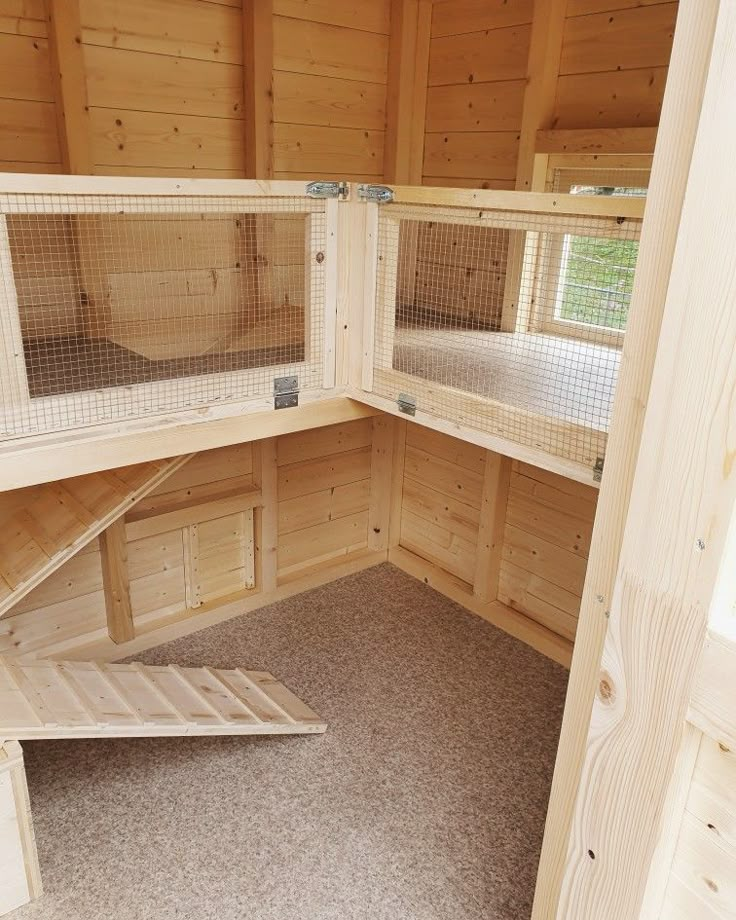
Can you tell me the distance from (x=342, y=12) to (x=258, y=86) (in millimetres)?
474

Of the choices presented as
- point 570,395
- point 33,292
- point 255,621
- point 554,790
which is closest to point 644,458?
point 554,790

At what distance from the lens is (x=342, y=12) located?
99.2 inches

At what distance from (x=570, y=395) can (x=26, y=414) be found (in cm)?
111

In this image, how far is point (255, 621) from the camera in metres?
2.86

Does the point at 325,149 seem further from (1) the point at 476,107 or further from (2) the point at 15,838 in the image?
(2) the point at 15,838

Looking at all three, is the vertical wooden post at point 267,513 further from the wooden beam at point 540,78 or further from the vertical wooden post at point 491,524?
the wooden beam at point 540,78

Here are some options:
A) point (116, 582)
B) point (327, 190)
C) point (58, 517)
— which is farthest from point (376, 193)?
point (116, 582)

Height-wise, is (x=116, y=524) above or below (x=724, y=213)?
below

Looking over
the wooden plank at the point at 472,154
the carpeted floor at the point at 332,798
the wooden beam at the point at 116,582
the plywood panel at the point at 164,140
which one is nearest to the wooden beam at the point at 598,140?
the wooden plank at the point at 472,154

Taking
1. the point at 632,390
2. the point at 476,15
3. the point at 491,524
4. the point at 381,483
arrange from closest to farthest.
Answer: the point at 632,390 → the point at 476,15 → the point at 491,524 → the point at 381,483

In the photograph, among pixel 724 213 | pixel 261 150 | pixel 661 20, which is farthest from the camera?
pixel 261 150

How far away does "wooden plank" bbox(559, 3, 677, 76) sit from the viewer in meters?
1.95

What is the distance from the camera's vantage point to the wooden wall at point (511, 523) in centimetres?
258

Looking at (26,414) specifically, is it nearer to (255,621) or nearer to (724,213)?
(724,213)
